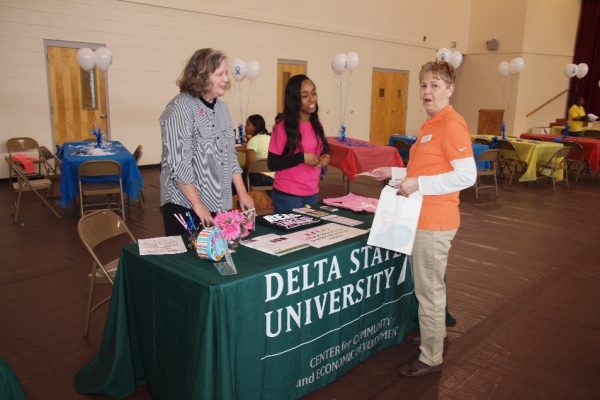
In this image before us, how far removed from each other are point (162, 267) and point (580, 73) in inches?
504

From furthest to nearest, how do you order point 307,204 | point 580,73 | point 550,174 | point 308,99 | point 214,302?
point 580,73
point 550,174
point 307,204
point 308,99
point 214,302

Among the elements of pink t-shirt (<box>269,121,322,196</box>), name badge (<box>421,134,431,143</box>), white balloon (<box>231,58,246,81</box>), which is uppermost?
white balloon (<box>231,58,246,81</box>)

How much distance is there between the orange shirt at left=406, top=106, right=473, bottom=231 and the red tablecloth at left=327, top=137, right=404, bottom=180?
4.00 metres

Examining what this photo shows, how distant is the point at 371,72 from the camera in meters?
12.2

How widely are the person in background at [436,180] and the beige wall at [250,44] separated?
667 centimetres

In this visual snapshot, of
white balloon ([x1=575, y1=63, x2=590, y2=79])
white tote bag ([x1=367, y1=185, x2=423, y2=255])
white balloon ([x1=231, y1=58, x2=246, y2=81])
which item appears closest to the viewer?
white tote bag ([x1=367, y1=185, x2=423, y2=255])

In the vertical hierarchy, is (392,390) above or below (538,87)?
below

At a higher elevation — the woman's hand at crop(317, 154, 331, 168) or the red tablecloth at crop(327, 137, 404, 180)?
the woman's hand at crop(317, 154, 331, 168)

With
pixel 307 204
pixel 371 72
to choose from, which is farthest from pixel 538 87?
pixel 307 204

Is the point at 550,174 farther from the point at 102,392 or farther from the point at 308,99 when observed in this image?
the point at 102,392

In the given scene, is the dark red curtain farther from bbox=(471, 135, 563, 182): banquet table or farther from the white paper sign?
the white paper sign

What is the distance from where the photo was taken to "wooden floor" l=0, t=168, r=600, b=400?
2.24m

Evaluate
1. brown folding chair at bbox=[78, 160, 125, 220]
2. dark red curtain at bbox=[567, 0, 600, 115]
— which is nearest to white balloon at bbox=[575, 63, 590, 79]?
dark red curtain at bbox=[567, 0, 600, 115]

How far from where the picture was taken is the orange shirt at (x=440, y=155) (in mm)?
1904
